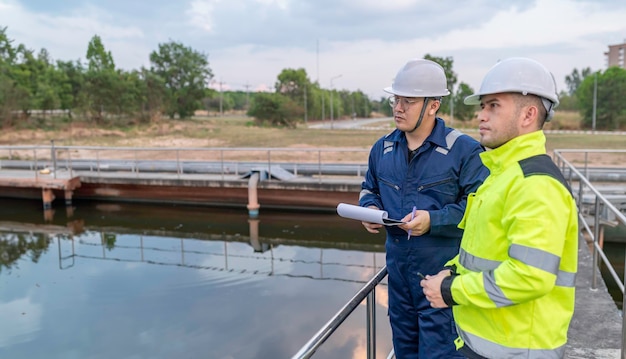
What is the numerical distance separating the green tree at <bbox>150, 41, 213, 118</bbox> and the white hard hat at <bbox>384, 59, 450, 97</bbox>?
48.5 m

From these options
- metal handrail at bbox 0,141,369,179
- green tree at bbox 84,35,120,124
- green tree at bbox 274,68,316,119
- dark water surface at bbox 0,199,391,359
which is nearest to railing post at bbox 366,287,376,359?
dark water surface at bbox 0,199,391,359

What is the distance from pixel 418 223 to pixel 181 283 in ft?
24.2

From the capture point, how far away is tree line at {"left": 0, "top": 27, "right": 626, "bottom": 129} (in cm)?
3816

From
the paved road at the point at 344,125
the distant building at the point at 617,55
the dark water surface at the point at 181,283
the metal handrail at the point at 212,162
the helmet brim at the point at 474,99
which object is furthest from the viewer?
the distant building at the point at 617,55

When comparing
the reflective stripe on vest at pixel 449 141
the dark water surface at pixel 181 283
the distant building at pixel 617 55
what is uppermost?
the distant building at pixel 617 55

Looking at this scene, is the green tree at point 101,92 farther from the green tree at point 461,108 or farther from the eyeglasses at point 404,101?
the eyeglasses at point 404,101

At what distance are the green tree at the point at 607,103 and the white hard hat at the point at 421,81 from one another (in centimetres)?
4647

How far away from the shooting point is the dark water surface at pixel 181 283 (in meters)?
6.49

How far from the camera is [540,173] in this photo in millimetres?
1346

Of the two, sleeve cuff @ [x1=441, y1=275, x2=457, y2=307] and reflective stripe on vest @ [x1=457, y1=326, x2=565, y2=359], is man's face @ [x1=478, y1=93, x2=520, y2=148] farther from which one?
reflective stripe on vest @ [x1=457, y1=326, x2=565, y2=359]

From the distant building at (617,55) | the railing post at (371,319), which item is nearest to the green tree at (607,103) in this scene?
the railing post at (371,319)

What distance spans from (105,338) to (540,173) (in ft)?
21.7

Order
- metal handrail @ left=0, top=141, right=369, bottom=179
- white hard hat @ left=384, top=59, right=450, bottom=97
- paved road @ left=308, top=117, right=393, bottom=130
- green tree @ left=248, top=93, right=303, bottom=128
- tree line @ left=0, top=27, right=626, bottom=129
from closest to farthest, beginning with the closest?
white hard hat @ left=384, top=59, right=450, bottom=97
metal handrail @ left=0, top=141, right=369, bottom=179
tree line @ left=0, top=27, right=626, bottom=129
green tree @ left=248, top=93, right=303, bottom=128
paved road @ left=308, top=117, right=393, bottom=130

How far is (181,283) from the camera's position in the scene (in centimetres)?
867
